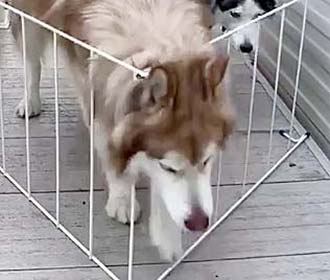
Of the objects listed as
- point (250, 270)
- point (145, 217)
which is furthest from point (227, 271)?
point (145, 217)

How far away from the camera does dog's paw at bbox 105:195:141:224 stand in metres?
1.32

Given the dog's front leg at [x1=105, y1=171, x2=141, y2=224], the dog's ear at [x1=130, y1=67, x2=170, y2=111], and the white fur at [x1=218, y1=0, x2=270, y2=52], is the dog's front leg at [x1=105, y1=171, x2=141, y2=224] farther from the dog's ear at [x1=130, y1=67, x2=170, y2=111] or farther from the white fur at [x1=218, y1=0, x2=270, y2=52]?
the white fur at [x1=218, y1=0, x2=270, y2=52]

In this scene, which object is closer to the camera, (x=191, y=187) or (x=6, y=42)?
(x=191, y=187)

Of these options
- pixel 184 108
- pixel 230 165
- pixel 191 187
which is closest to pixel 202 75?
pixel 184 108

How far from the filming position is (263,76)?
191 cm

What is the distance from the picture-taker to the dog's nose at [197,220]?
1052 mm

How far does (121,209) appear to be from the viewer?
52.2 inches

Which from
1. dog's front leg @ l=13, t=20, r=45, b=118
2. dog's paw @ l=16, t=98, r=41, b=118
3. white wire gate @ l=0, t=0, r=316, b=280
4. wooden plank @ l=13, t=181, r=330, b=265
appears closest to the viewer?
white wire gate @ l=0, t=0, r=316, b=280

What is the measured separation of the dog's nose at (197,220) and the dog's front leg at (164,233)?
0.15 m

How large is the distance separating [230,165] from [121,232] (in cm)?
33

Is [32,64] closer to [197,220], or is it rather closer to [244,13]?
[244,13]

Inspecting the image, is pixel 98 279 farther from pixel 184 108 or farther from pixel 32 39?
pixel 32 39

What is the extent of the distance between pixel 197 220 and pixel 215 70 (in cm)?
22

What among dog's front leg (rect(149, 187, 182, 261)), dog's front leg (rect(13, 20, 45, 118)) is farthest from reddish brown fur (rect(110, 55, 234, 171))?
dog's front leg (rect(13, 20, 45, 118))
